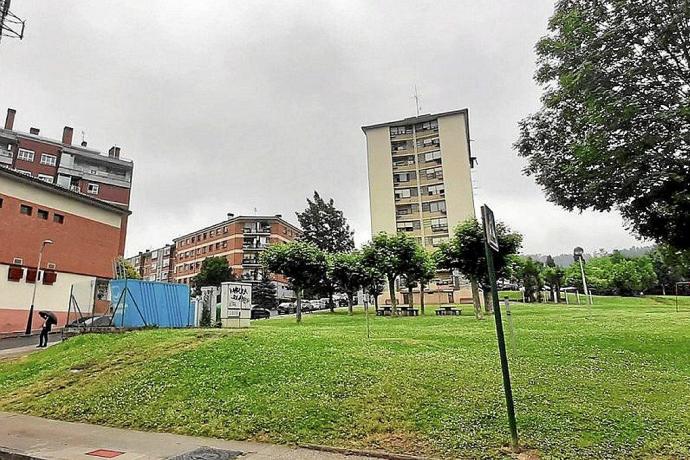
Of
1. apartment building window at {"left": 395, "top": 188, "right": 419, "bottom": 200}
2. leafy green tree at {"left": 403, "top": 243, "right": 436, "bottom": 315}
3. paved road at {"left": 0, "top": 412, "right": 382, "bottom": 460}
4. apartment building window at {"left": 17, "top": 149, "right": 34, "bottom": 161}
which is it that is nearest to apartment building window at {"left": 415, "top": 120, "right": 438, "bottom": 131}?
apartment building window at {"left": 395, "top": 188, "right": 419, "bottom": 200}

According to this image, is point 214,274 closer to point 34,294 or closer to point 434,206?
point 434,206

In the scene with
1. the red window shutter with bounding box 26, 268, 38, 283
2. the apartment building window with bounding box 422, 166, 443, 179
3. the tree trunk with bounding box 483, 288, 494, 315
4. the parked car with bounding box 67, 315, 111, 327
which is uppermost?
the apartment building window with bounding box 422, 166, 443, 179

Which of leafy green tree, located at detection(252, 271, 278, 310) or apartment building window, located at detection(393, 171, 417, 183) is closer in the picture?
apartment building window, located at detection(393, 171, 417, 183)

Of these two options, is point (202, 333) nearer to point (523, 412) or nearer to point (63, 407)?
point (63, 407)

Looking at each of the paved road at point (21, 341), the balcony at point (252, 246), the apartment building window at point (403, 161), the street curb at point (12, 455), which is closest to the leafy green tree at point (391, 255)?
the paved road at point (21, 341)

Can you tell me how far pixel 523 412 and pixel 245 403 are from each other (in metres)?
4.42

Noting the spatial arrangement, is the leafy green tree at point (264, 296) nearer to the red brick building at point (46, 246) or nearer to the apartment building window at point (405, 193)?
the apartment building window at point (405, 193)

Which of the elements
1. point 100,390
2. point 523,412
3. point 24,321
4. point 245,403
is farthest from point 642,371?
point 24,321

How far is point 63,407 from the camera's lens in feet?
28.7

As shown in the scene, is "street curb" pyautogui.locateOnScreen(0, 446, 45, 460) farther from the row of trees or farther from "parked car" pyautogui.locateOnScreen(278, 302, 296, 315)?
"parked car" pyautogui.locateOnScreen(278, 302, 296, 315)

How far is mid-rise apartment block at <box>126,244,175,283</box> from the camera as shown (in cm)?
9256

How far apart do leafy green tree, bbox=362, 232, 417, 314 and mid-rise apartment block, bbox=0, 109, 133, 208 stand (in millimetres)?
39280

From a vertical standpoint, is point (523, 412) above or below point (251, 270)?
below

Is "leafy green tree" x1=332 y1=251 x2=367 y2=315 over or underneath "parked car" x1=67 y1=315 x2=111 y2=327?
over
